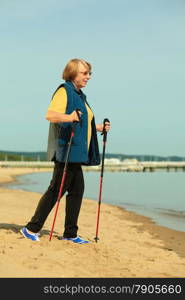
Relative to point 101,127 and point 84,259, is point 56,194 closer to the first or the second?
point 84,259

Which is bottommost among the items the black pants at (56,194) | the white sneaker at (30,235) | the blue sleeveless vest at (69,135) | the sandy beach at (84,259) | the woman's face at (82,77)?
the sandy beach at (84,259)

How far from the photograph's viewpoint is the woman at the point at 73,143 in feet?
21.1

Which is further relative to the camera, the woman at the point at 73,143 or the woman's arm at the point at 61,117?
the woman at the point at 73,143

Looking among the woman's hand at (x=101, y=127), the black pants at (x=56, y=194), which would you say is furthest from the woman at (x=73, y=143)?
the woman's hand at (x=101, y=127)

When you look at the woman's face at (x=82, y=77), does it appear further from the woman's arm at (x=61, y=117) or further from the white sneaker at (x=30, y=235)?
the white sneaker at (x=30, y=235)

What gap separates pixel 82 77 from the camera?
6637 mm

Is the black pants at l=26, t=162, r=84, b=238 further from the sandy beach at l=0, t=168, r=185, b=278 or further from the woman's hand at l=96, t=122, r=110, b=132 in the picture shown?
the woman's hand at l=96, t=122, r=110, b=132

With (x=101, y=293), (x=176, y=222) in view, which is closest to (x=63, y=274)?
(x=101, y=293)

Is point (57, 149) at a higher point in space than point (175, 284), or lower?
higher

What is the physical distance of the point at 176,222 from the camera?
557 inches

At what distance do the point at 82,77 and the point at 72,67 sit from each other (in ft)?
0.59

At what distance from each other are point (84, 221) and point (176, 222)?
369cm

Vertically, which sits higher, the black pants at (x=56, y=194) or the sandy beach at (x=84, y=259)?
the black pants at (x=56, y=194)

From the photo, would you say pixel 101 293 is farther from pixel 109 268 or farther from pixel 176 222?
pixel 176 222
